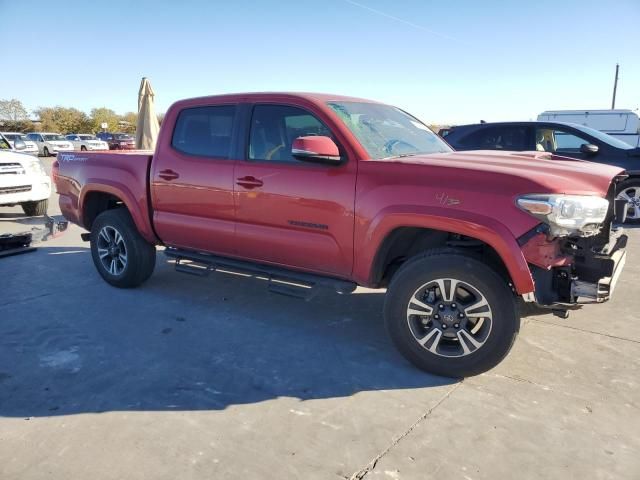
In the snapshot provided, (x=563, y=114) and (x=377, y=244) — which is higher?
(x=563, y=114)

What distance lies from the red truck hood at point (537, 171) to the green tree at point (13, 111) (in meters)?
74.1

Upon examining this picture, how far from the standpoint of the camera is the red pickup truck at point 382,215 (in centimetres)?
317

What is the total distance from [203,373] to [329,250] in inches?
49.8

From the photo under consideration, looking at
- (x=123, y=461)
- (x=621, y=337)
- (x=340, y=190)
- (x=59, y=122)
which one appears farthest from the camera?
(x=59, y=122)

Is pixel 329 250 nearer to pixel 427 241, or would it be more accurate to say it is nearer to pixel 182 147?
pixel 427 241

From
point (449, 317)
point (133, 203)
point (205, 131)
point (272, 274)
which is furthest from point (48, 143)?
point (449, 317)

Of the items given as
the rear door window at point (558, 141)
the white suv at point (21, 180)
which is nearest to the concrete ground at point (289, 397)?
the rear door window at point (558, 141)

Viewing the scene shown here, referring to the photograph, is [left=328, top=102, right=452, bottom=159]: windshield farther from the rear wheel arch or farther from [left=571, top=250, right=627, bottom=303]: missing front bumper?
the rear wheel arch

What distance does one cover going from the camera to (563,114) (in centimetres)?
2089

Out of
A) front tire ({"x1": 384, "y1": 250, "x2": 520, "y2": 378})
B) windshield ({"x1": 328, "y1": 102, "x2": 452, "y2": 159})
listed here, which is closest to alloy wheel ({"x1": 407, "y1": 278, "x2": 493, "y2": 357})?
front tire ({"x1": 384, "y1": 250, "x2": 520, "y2": 378})

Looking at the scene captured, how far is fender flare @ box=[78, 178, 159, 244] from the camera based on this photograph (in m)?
5.07

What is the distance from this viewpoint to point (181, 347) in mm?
3932

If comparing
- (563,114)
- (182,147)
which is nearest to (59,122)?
(563,114)

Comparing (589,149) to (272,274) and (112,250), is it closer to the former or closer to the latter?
(272,274)
